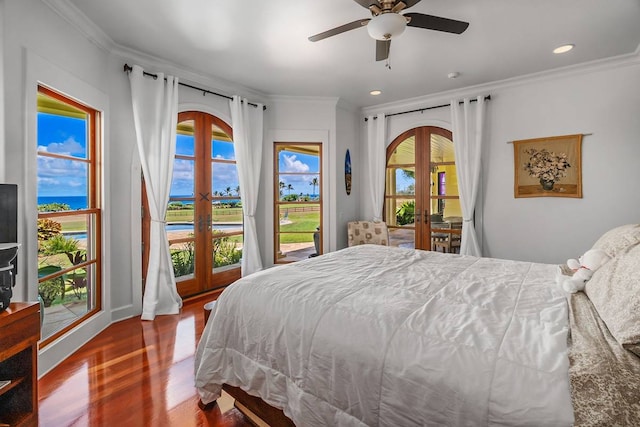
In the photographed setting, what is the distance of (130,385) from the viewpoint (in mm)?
2057

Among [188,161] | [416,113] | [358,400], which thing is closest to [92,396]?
[358,400]

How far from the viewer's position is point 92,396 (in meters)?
1.95

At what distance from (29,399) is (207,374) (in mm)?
840

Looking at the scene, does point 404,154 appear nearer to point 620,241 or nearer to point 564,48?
point 564,48

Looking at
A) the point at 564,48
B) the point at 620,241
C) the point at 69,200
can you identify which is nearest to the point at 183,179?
the point at 69,200

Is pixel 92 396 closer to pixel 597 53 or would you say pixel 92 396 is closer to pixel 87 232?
pixel 87 232

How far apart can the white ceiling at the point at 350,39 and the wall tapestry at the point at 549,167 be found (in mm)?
861

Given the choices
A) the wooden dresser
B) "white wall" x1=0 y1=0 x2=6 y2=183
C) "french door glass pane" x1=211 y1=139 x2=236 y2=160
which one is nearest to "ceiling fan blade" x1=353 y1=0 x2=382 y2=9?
"white wall" x1=0 y1=0 x2=6 y2=183

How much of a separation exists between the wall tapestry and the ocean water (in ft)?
15.8

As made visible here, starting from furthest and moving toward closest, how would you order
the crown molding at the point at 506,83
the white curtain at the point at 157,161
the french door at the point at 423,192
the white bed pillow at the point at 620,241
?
the french door at the point at 423,192, the crown molding at the point at 506,83, the white curtain at the point at 157,161, the white bed pillow at the point at 620,241

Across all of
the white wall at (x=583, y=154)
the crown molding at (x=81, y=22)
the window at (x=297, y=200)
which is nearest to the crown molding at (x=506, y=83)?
the white wall at (x=583, y=154)

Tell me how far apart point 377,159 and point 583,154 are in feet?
8.38

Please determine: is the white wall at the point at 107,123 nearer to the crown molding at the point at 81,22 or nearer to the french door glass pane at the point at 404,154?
the crown molding at the point at 81,22

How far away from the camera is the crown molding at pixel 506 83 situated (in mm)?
3285
